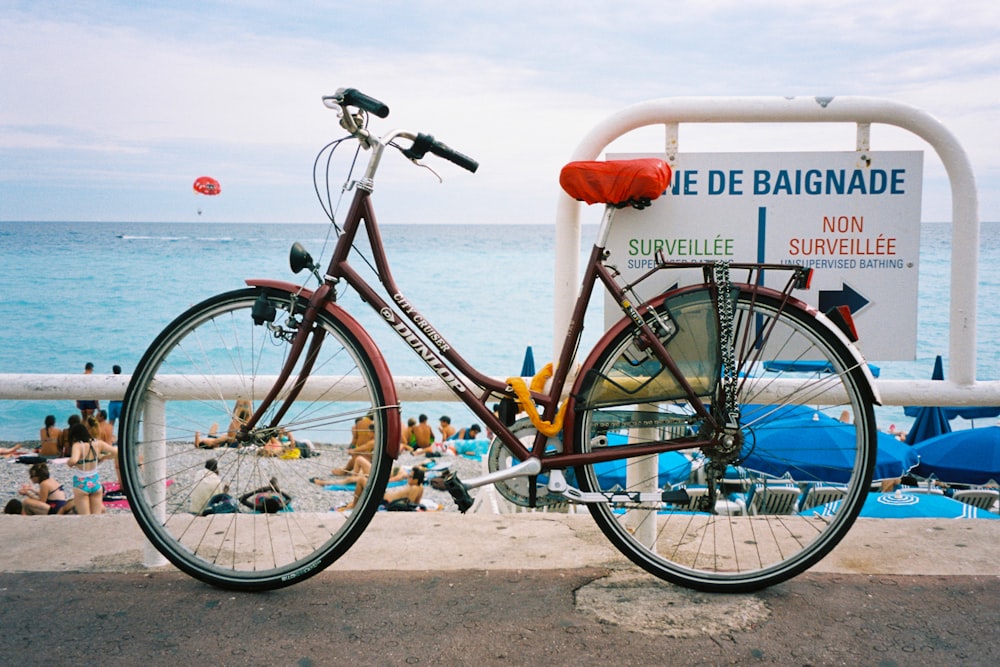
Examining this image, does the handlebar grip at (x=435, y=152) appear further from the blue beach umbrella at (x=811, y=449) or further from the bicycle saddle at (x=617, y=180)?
the blue beach umbrella at (x=811, y=449)

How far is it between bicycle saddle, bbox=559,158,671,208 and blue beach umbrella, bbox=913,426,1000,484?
900cm

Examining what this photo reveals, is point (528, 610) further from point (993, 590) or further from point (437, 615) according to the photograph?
point (993, 590)

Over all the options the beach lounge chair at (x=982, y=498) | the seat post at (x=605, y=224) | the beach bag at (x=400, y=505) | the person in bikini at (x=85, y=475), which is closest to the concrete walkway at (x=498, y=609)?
the seat post at (x=605, y=224)

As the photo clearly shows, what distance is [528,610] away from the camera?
2.89 meters

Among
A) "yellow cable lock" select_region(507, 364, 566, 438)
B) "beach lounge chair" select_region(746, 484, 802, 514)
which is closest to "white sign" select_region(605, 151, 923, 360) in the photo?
"yellow cable lock" select_region(507, 364, 566, 438)

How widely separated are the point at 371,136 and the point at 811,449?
2121 mm

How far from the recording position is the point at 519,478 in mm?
3074

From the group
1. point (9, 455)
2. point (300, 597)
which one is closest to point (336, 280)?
point (300, 597)

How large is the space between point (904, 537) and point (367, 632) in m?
2.22

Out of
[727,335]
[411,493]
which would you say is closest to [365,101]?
[727,335]

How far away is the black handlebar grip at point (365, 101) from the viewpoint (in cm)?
292

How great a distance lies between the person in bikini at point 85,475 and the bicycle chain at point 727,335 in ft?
25.8

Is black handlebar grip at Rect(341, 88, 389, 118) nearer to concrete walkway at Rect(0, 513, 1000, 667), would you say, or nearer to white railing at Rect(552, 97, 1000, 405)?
white railing at Rect(552, 97, 1000, 405)

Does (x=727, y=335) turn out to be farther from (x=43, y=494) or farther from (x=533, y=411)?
(x=43, y=494)
